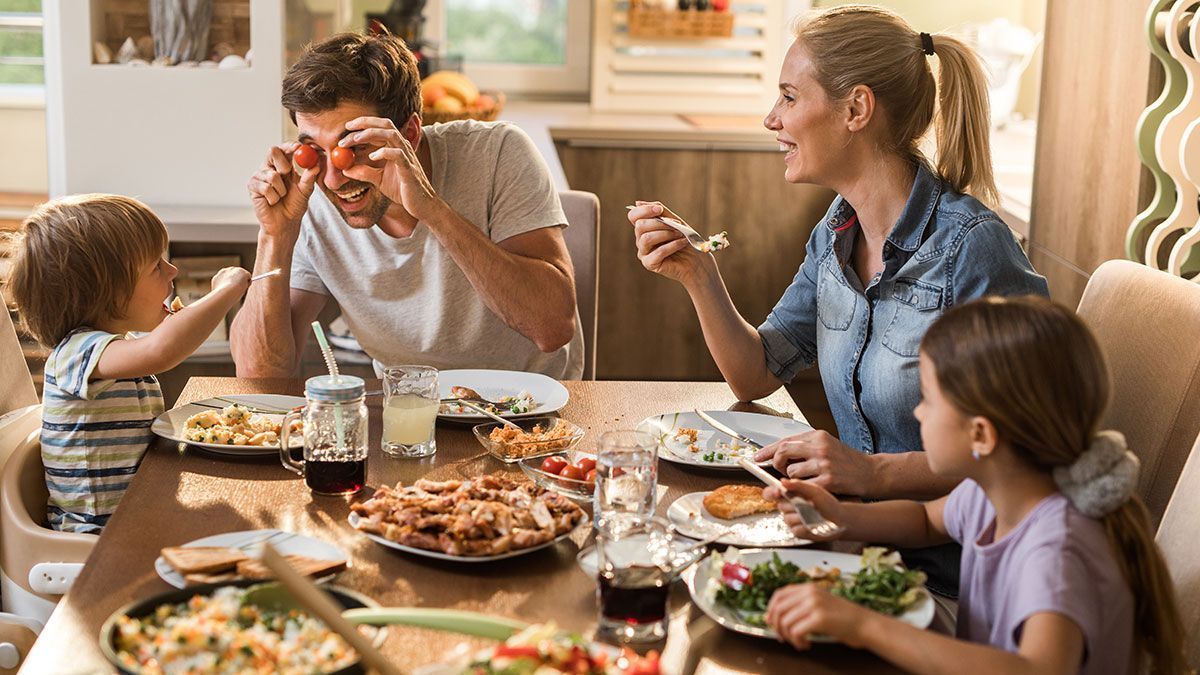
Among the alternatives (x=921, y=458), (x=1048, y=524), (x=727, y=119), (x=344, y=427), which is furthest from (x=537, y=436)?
(x=727, y=119)

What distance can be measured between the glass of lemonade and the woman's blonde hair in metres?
0.74

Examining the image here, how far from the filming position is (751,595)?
1.31 metres

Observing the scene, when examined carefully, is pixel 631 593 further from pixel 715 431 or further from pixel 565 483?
pixel 715 431

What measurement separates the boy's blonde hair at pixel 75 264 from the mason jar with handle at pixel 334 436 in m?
0.48

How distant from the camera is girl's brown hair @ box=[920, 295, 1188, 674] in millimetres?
1253

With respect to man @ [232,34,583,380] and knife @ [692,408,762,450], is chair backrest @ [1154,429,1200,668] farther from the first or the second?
man @ [232,34,583,380]

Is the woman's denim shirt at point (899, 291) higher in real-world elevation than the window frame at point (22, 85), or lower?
lower

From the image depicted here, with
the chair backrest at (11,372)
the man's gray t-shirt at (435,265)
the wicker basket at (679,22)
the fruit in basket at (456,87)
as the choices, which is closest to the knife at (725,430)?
the man's gray t-shirt at (435,265)

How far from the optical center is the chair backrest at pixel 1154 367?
169 centimetres

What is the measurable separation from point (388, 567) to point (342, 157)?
96 cm

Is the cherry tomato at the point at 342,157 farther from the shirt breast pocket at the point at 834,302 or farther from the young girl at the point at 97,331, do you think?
the shirt breast pocket at the point at 834,302

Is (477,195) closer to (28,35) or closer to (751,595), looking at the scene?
(751,595)

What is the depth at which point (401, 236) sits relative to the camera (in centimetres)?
240

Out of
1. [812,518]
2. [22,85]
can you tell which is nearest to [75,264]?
[812,518]
